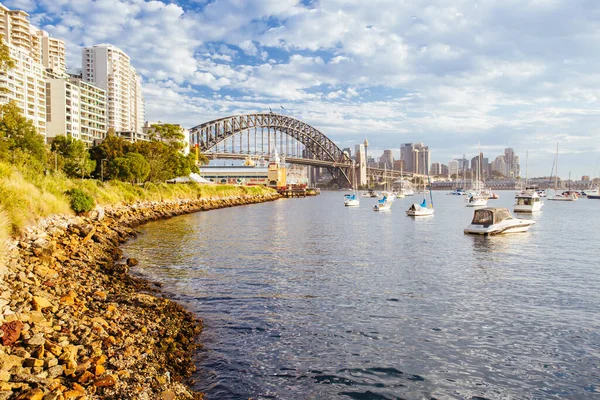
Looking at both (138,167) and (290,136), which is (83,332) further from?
(290,136)

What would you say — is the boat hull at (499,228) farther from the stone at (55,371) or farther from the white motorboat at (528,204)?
the stone at (55,371)

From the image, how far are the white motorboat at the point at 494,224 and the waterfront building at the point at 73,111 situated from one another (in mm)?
79731

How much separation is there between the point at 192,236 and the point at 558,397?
2307cm

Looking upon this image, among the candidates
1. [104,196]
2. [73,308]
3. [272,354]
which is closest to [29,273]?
[73,308]

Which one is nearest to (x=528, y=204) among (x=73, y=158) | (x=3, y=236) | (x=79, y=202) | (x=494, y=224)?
(x=494, y=224)

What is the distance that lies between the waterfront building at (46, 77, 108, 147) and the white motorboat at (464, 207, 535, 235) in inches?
3139

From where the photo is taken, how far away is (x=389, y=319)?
36.1 feet

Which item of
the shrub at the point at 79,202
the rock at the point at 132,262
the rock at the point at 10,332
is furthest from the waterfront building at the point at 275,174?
the rock at the point at 10,332

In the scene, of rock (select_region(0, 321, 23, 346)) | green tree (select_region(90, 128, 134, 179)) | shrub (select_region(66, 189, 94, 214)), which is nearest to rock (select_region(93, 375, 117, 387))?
rock (select_region(0, 321, 23, 346))

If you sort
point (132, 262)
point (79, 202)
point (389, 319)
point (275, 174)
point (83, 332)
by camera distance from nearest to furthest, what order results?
point (83, 332) < point (389, 319) < point (132, 262) < point (79, 202) < point (275, 174)

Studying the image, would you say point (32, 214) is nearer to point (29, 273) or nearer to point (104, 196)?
point (29, 273)

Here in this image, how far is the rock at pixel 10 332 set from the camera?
6.69 metres

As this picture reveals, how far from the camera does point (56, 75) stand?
331ft

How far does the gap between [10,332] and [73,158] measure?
47.0 metres
